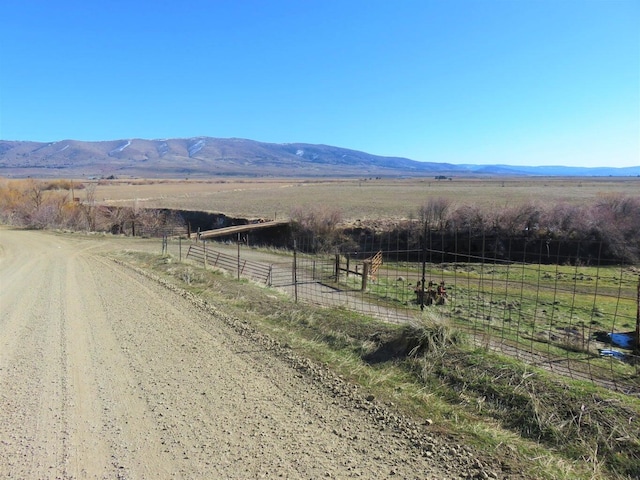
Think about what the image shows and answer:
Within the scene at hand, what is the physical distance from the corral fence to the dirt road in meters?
3.41

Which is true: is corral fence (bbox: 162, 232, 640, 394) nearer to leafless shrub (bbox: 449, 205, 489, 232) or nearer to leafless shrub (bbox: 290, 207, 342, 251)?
leafless shrub (bbox: 449, 205, 489, 232)

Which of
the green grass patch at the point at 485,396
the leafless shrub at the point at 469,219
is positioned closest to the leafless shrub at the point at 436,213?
the leafless shrub at the point at 469,219

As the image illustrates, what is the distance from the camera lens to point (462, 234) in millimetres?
33469

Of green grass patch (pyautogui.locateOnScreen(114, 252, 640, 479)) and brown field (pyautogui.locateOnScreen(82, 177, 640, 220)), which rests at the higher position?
green grass patch (pyautogui.locateOnScreen(114, 252, 640, 479))

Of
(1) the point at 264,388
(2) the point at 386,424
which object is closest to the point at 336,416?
(2) the point at 386,424

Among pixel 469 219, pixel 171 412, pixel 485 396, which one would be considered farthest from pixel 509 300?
pixel 469 219

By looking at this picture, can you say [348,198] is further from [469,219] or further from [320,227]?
[469,219]

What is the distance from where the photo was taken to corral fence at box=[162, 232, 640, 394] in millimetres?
9188

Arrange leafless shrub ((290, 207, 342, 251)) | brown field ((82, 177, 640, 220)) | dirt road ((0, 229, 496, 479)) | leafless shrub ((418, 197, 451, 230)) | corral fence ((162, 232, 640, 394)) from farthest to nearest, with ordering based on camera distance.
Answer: brown field ((82, 177, 640, 220))
leafless shrub ((418, 197, 451, 230))
leafless shrub ((290, 207, 342, 251))
corral fence ((162, 232, 640, 394))
dirt road ((0, 229, 496, 479))

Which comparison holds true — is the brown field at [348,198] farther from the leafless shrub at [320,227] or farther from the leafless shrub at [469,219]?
the leafless shrub at [469,219]

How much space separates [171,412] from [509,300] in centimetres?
1622

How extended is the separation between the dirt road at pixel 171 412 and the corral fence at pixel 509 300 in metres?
3.41

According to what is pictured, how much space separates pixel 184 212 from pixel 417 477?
154ft

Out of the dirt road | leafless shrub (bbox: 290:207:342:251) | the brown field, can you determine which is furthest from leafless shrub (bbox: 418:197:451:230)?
the dirt road
